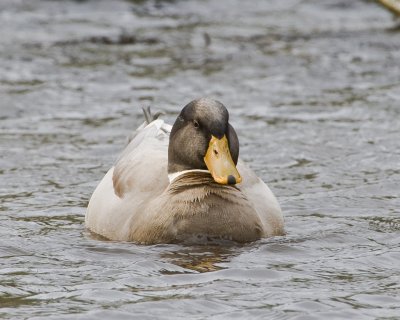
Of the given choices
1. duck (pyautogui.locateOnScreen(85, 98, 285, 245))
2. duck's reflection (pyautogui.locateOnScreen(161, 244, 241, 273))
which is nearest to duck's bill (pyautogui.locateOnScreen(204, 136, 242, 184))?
duck (pyautogui.locateOnScreen(85, 98, 285, 245))

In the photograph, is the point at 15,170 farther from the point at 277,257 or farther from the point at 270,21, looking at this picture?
the point at 270,21

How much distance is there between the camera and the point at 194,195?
9.66 m

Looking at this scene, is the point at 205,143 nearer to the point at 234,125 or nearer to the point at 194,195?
the point at 194,195

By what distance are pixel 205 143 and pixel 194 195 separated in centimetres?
41

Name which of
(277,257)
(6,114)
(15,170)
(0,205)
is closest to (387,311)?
(277,257)

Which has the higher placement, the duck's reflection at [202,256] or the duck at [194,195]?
the duck at [194,195]

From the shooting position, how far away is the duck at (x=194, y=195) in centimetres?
959

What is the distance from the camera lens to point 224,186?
32.2 ft

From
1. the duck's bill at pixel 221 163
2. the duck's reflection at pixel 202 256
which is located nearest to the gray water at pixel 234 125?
the duck's reflection at pixel 202 256

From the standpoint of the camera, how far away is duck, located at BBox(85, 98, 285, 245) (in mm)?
9586

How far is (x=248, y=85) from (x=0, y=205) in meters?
5.90

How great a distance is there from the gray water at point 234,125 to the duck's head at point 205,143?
2.04 feet

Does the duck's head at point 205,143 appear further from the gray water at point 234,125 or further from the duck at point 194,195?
the gray water at point 234,125

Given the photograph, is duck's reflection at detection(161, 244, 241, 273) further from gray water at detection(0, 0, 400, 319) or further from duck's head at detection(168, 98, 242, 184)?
duck's head at detection(168, 98, 242, 184)
